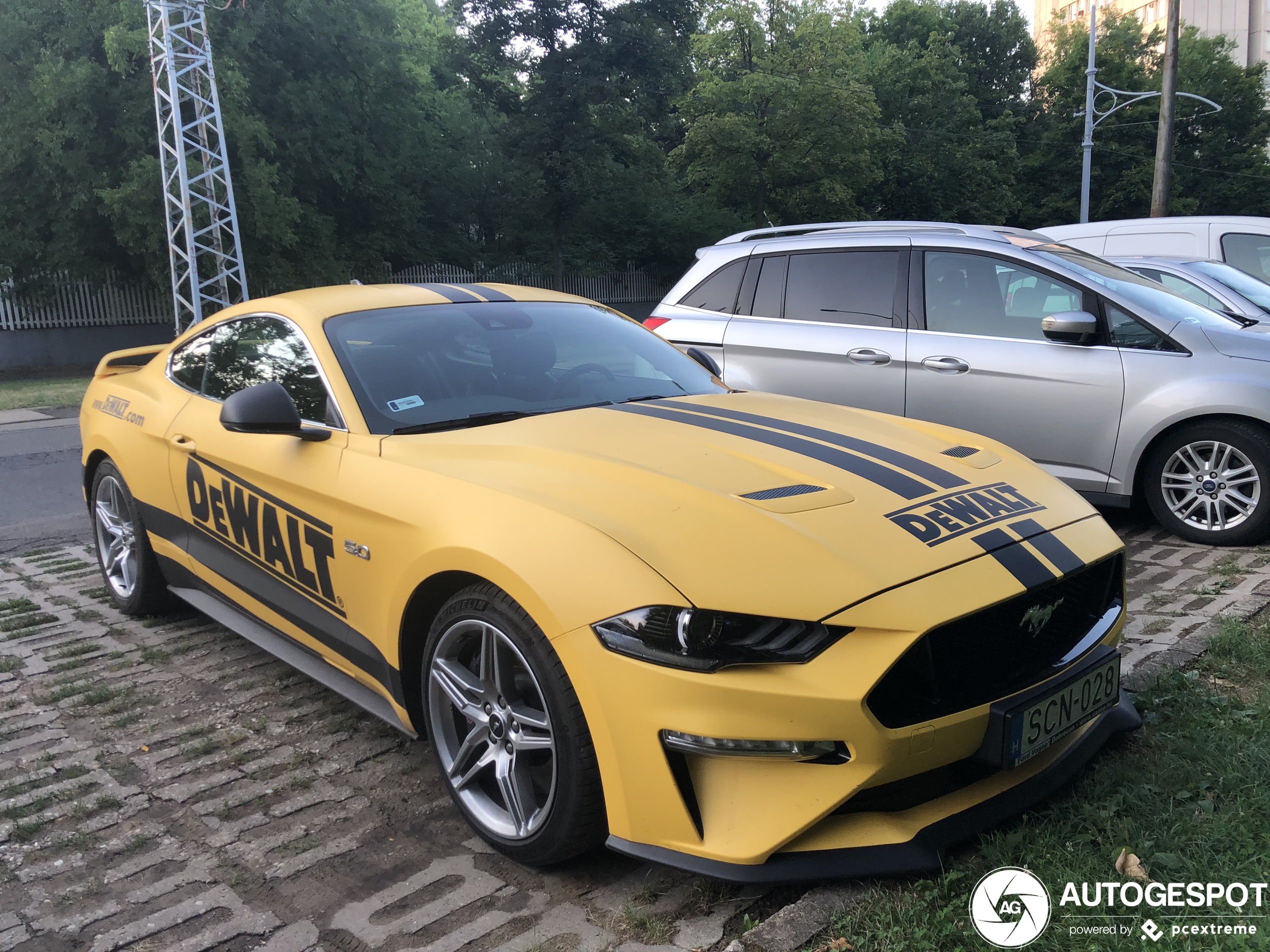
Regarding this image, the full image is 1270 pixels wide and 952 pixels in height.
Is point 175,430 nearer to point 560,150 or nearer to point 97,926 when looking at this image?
point 97,926

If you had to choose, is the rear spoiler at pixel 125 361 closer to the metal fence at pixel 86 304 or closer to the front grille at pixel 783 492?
the front grille at pixel 783 492

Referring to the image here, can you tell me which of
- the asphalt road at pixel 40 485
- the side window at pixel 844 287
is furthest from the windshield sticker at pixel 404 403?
the asphalt road at pixel 40 485

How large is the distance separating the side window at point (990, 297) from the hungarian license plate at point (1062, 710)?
3403 millimetres

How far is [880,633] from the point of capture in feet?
7.10

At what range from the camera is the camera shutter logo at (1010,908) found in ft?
6.79

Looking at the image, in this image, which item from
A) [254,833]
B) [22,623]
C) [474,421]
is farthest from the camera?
[22,623]

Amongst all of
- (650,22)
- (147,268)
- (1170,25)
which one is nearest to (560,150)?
(650,22)

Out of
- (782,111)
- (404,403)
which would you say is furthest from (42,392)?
(782,111)

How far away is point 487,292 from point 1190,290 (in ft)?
19.0

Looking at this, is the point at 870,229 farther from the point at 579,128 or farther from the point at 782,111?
the point at 579,128

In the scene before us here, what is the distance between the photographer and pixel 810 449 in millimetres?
2951

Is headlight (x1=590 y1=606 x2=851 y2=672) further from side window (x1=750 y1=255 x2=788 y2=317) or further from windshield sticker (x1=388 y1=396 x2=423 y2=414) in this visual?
side window (x1=750 y1=255 x2=788 y2=317)

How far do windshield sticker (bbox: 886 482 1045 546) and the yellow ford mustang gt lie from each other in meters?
0.01

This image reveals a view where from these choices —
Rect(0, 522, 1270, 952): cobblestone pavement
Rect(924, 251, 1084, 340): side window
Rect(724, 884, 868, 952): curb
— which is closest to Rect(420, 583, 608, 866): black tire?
Rect(0, 522, 1270, 952): cobblestone pavement
